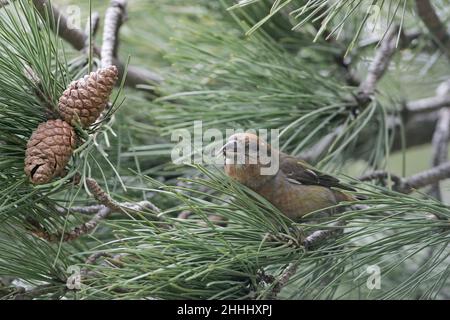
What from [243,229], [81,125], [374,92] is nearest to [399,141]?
[374,92]

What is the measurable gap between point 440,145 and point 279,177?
0.75 m

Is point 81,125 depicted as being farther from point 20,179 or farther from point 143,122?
point 143,122

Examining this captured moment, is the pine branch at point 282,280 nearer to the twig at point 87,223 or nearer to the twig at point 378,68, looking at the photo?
the twig at point 87,223

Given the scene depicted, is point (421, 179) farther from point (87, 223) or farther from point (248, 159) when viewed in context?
point (87, 223)

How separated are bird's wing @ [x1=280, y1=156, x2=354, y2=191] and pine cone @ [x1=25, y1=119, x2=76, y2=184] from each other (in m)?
0.58

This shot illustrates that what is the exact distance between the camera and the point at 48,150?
128 cm

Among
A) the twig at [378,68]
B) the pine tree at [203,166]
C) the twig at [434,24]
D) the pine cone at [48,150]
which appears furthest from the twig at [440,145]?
the pine cone at [48,150]

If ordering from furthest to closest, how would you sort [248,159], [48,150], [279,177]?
1. [279,177]
2. [248,159]
3. [48,150]

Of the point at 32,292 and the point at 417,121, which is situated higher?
the point at 417,121

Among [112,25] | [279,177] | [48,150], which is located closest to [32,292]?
[48,150]

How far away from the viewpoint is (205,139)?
1.87 m

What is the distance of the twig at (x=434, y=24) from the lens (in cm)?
196

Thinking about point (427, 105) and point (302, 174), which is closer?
point (302, 174)
